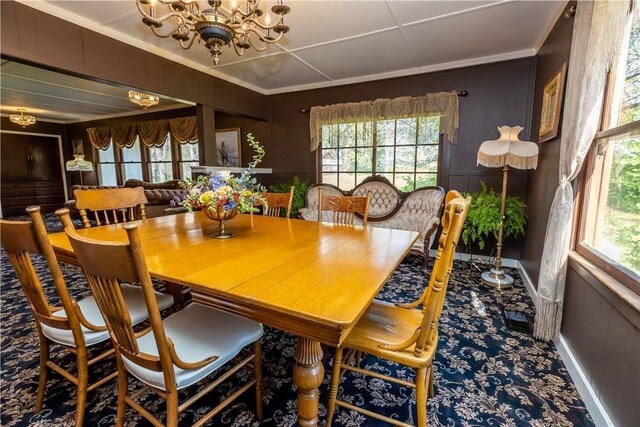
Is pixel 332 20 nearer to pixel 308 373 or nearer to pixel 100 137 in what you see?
pixel 308 373

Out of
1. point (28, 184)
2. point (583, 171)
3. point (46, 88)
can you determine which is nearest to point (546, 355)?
point (583, 171)

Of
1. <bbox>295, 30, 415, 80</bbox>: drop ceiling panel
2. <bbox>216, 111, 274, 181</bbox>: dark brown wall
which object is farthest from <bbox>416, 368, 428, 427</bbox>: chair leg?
<bbox>216, 111, 274, 181</bbox>: dark brown wall

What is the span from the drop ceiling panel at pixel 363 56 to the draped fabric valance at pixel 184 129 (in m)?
3.34

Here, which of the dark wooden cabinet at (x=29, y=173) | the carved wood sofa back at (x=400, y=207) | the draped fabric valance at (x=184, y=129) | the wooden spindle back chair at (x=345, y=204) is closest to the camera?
the wooden spindle back chair at (x=345, y=204)

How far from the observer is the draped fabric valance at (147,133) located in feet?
20.5

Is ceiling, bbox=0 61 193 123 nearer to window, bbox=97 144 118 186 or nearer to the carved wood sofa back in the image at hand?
window, bbox=97 144 118 186

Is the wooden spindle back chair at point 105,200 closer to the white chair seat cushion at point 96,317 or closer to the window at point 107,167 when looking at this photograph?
the white chair seat cushion at point 96,317

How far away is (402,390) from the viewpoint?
5.30 ft

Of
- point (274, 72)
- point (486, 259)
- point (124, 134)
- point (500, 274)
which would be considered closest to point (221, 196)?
point (500, 274)

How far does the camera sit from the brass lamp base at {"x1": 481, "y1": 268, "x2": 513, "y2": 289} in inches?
119

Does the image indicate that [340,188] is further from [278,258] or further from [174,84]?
[278,258]

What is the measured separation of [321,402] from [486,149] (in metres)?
2.72

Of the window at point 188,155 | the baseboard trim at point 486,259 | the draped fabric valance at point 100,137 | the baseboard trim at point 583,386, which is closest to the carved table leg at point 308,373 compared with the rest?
the baseboard trim at point 583,386

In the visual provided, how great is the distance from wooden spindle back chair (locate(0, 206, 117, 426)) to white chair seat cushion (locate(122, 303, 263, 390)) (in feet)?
1.04
